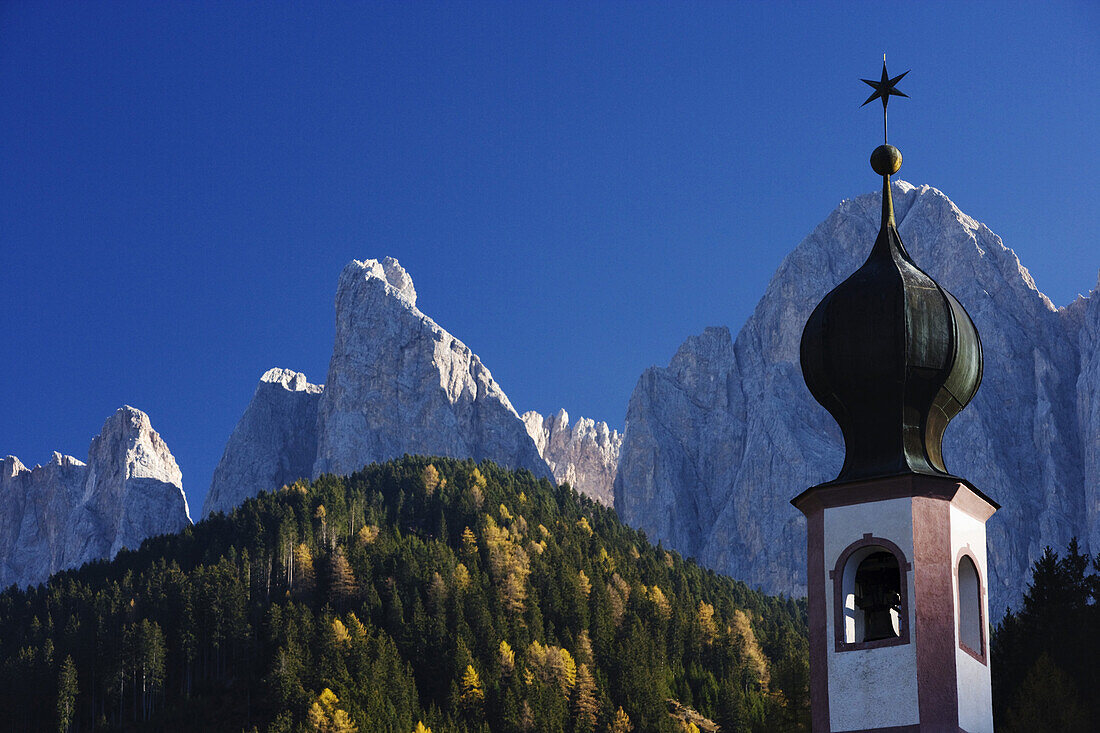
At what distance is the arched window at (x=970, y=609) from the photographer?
2764cm

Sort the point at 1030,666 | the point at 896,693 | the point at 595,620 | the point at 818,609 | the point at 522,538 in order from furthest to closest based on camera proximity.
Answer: the point at 522,538 → the point at 595,620 → the point at 1030,666 → the point at 818,609 → the point at 896,693

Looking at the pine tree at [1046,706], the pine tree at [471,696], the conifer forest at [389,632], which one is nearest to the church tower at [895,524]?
the pine tree at [1046,706]

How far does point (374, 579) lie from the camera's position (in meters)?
163

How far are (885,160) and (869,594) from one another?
9.02 m

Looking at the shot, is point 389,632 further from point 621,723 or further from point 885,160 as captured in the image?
point 885,160

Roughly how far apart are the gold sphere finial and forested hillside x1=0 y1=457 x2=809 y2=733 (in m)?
91.8

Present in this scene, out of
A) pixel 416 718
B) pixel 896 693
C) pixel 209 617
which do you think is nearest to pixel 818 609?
pixel 896 693

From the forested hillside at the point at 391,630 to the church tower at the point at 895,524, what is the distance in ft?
306

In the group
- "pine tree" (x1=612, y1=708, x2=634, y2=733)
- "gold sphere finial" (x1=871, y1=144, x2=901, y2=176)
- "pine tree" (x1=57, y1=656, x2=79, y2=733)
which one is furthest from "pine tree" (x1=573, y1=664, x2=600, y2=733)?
"gold sphere finial" (x1=871, y1=144, x2=901, y2=176)

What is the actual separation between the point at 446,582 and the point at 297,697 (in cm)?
3045

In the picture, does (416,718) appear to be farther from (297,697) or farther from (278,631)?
(278,631)

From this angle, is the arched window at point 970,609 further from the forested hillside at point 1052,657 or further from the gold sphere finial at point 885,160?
the forested hillside at point 1052,657

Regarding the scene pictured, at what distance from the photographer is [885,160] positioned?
31.7 meters

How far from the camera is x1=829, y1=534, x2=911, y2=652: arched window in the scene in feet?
89.6
